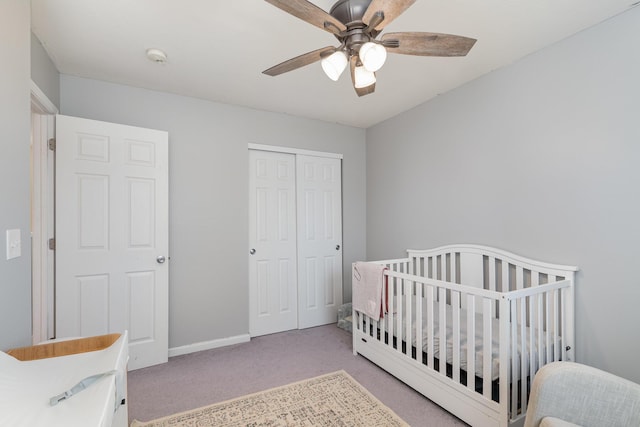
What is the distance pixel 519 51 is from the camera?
6.66 ft

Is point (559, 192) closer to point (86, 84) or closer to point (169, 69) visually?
point (169, 69)

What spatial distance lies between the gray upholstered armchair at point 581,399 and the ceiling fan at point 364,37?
1.43m

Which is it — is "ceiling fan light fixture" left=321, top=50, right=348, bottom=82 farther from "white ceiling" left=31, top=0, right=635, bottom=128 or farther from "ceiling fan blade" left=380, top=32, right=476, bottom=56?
"white ceiling" left=31, top=0, right=635, bottom=128

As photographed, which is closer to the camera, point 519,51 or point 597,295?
point 597,295

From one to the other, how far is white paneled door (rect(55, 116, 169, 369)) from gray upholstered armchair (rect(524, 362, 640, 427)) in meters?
2.59

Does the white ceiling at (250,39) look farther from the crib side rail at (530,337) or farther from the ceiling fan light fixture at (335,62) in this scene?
the crib side rail at (530,337)

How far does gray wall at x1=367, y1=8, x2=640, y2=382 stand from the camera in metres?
1.65

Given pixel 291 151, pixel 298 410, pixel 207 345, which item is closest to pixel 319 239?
pixel 291 151

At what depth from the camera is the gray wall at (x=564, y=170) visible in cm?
165

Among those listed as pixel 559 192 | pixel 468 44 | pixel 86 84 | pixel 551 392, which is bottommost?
pixel 551 392

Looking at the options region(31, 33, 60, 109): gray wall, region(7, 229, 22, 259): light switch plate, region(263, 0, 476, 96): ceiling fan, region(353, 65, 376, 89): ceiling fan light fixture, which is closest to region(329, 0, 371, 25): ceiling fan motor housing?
region(263, 0, 476, 96): ceiling fan

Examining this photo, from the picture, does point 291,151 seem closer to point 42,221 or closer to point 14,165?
point 42,221

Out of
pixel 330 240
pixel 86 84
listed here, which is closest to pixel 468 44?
pixel 330 240

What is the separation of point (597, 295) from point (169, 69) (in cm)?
330
